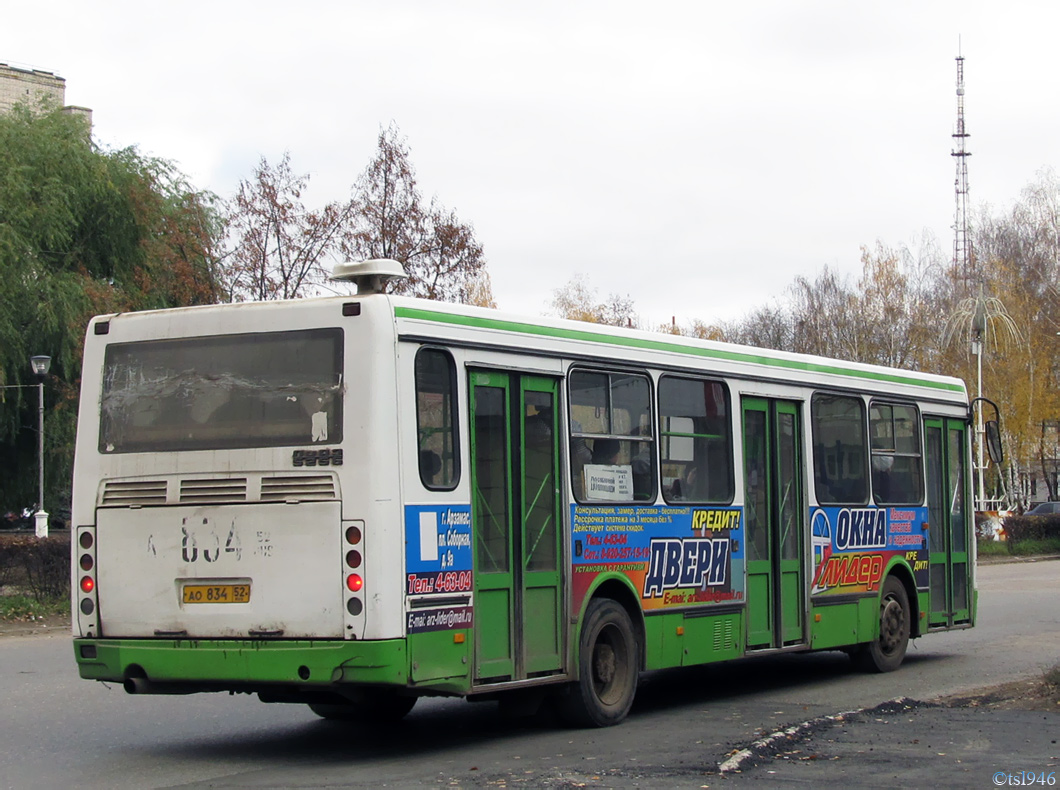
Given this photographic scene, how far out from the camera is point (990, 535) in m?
45.4

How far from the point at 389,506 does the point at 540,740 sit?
92.0 inches

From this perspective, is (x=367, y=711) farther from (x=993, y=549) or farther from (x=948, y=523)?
(x=993, y=549)

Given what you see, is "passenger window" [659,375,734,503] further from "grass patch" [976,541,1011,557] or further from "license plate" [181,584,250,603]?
"grass patch" [976,541,1011,557]

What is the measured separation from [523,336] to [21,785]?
4.44m

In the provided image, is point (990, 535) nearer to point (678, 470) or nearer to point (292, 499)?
point (678, 470)

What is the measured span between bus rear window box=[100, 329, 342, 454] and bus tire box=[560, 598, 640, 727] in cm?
275

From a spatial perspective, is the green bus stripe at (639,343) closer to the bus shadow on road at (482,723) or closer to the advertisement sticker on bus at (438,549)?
the advertisement sticker on bus at (438,549)

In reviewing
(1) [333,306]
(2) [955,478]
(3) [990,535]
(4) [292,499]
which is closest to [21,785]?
(4) [292,499]

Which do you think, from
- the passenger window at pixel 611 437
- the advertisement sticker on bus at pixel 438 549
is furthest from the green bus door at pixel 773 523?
the advertisement sticker on bus at pixel 438 549

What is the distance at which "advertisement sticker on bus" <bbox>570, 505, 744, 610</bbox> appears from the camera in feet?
36.1

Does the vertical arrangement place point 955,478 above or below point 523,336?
below

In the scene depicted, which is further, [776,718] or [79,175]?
[79,175]

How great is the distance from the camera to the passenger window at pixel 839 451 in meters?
14.2

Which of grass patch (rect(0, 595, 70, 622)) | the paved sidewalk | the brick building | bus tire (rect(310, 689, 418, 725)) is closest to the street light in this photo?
grass patch (rect(0, 595, 70, 622))
